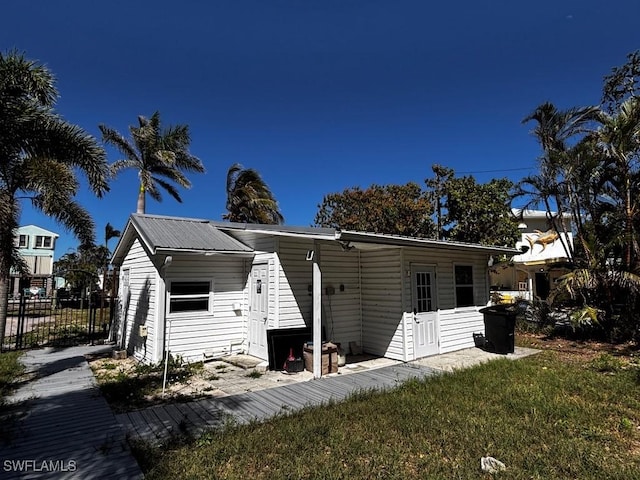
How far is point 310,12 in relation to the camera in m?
9.50

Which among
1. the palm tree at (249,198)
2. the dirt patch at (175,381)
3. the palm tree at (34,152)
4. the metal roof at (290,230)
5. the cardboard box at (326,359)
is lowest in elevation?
the dirt patch at (175,381)

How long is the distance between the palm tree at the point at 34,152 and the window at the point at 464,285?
898cm

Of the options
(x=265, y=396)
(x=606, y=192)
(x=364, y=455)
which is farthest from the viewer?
(x=606, y=192)

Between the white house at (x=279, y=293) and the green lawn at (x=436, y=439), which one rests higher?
the white house at (x=279, y=293)

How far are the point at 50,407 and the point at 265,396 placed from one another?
3222mm

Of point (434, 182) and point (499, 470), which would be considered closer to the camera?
point (499, 470)

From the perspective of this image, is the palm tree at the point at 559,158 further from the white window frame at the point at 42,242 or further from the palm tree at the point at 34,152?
the white window frame at the point at 42,242

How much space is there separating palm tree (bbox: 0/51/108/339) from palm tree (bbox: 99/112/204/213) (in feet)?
36.5

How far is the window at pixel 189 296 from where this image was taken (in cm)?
821

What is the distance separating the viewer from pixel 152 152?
18.9 m

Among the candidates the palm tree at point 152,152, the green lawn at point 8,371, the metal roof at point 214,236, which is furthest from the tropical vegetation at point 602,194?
the palm tree at point 152,152

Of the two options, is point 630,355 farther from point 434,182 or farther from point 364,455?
point 434,182

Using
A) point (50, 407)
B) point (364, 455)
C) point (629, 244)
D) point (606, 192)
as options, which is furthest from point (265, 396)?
point (606, 192)

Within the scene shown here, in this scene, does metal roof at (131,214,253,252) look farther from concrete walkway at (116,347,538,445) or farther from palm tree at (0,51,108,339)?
concrete walkway at (116,347,538,445)
